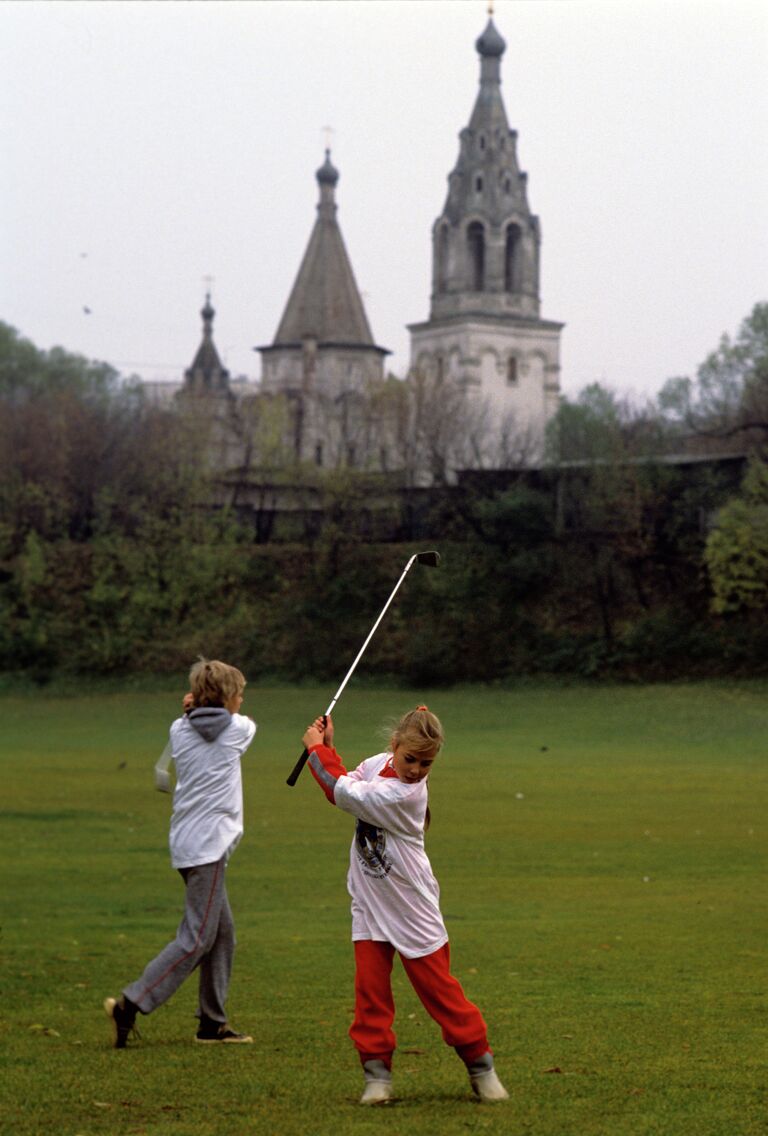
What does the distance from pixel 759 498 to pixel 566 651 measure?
8513 mm

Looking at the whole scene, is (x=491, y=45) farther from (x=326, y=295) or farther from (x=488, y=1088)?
(x=488, y=1088)

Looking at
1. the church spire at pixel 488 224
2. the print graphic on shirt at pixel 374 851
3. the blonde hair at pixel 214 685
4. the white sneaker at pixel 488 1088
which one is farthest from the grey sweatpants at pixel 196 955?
the church spire at pixel 488 224

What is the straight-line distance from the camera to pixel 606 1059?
342 inches

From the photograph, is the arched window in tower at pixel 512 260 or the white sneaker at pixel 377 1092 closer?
the white sneaker at pixel 377 1092

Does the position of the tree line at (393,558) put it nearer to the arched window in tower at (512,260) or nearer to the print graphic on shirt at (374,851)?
the print graphic on shirt at (374,851)

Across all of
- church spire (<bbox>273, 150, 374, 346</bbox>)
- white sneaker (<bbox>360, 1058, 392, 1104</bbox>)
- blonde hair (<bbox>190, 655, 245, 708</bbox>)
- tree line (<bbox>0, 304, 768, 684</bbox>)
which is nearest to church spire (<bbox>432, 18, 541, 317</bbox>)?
church spire (<bbox>273, 150, 374, 346</bbox>)

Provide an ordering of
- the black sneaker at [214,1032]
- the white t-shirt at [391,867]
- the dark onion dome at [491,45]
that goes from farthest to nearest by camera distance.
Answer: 1. the dark onion dome at [491,45]
2. the black sneaker at [214,1032]
3. the white t-shirt at [391,867]

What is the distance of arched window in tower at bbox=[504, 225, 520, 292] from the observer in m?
131

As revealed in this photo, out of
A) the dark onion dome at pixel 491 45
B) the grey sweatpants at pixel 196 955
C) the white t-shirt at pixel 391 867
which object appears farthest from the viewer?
the dark onion dome at pixel 491 45

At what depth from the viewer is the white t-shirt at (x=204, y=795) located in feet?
30.1

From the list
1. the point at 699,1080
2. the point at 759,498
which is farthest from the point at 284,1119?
the point at 759,498

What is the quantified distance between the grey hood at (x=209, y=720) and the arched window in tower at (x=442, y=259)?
124 meters

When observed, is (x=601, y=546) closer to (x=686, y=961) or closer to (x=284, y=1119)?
(x=686, y=961)

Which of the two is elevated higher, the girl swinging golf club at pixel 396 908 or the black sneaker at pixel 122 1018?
the girl swinging golf club at pixel 396 908
